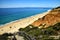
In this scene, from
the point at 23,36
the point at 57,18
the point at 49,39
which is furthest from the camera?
the point at 57,18

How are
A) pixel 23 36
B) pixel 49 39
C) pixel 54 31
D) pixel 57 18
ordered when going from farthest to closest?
pixel 57 18
pixel 54 31
pixel 23 36
pixel 49 39

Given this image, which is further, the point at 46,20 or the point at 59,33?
the point at 46,20

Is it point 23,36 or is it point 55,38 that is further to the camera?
point 23,36

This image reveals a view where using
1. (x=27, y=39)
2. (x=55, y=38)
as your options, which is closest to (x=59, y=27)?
(x=55, y=38)

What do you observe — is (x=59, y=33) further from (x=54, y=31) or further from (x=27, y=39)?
(x=27, y=39)

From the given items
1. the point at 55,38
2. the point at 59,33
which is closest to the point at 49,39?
the point at 55,38

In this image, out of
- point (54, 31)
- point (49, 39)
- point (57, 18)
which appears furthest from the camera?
point (57, 18)

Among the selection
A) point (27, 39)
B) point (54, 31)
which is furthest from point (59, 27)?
point (27, 39)

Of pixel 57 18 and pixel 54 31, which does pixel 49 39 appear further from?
pixel 57 18
